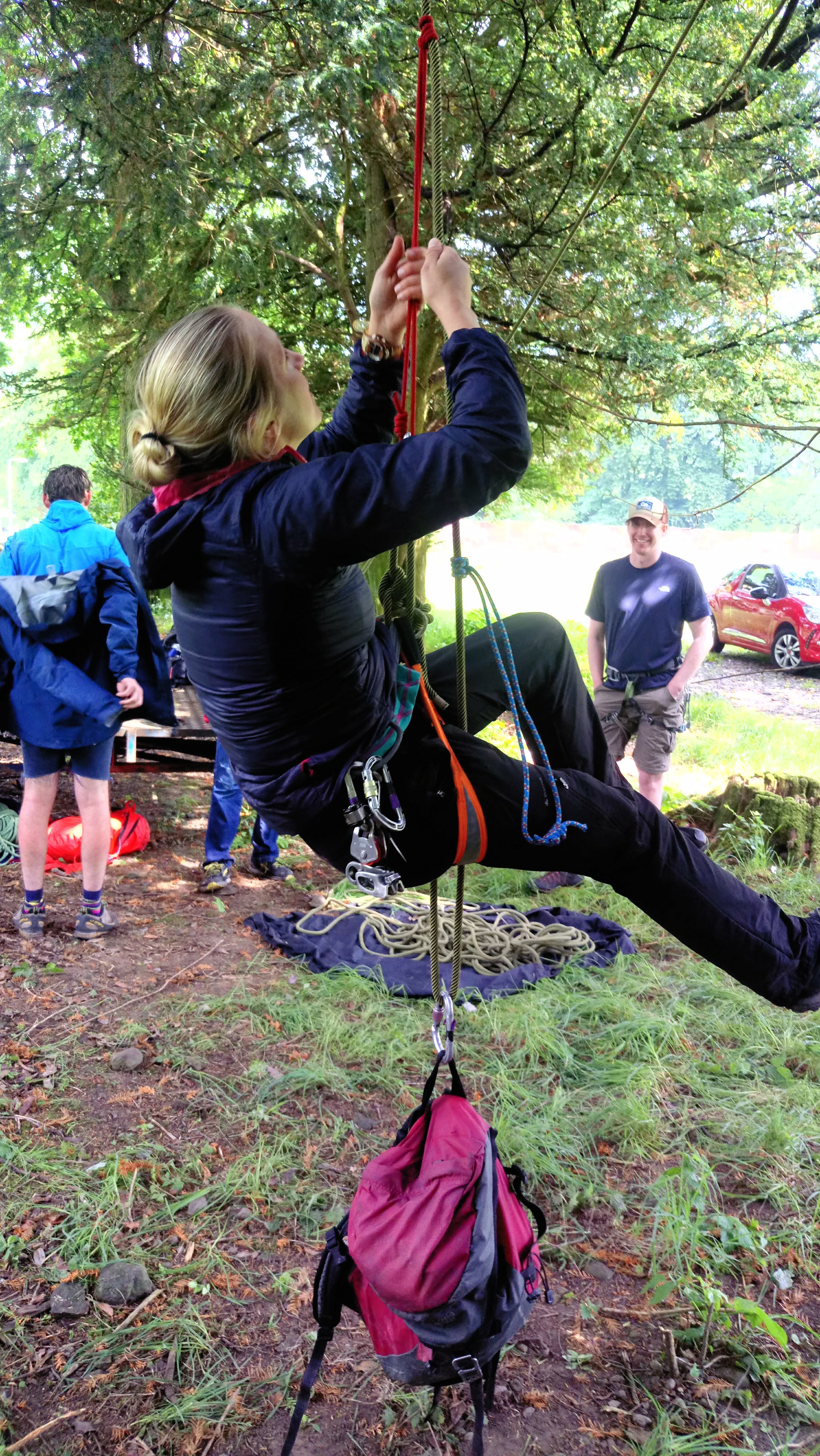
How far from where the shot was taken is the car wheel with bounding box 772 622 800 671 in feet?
51.4

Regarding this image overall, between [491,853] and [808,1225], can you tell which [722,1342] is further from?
[491,853]

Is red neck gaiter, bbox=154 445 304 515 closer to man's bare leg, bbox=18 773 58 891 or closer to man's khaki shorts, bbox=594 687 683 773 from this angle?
man's bare leg, bbox=18 773 58 891

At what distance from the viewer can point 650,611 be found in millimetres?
5555

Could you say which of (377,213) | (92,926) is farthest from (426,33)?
(377,213)

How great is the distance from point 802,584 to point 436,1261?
15.5 m

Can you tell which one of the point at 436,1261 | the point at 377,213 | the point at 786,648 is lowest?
the point at 786,648

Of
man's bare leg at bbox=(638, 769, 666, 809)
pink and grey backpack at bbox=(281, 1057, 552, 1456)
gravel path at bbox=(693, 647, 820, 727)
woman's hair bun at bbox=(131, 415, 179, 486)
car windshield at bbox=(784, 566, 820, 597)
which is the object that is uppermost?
woman's hair bun at bbox=(131, 415, 179, 486)

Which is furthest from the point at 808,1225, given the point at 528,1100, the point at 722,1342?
the point at 528,1100

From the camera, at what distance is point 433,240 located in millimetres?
1907

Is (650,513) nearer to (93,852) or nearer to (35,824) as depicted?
(93,852)

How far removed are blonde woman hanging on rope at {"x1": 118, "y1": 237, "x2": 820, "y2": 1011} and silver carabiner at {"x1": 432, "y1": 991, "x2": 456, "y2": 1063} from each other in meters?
0.28

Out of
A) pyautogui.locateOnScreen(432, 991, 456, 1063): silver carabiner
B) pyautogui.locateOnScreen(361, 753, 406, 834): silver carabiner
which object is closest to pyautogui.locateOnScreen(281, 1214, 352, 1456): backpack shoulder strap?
pyautogui.locateOnScreen(432, 991, 456, 1063): silver carabiner

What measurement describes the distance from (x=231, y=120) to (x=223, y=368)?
465 cm

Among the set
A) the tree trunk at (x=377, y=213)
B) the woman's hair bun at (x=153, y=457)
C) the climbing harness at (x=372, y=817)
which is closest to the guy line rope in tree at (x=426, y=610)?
the climbing harness at (x=372, y=817)
